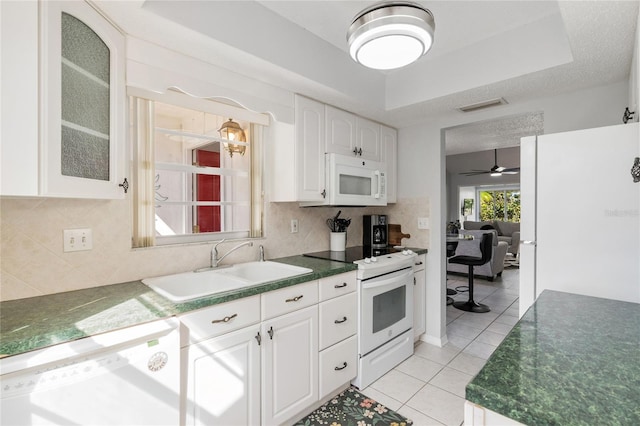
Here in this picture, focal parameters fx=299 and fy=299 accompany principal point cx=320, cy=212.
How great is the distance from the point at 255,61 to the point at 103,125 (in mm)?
874

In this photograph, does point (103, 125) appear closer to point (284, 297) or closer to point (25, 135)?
point (25, 135)

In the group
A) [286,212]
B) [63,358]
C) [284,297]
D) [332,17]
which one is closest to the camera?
[63,358]

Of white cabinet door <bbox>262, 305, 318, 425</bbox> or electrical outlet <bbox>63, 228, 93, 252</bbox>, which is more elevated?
electrical outlet <bbox>63, 228, 93, 252</bbox>

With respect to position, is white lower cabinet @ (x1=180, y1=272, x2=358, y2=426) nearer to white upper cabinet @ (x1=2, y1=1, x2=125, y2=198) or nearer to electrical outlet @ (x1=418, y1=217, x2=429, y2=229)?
white upper cabinet @ (x1=2, y1=1, x2=125, y2=198)

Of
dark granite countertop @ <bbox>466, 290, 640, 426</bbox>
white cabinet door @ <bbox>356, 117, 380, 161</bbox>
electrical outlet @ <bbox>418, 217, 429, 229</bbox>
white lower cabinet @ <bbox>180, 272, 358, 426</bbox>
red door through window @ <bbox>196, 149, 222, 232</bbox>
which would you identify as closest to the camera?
dark granite countertop @ <bbox>466, 290, 640, 426</bbox>

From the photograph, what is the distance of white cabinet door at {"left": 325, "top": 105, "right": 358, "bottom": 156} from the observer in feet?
8.04

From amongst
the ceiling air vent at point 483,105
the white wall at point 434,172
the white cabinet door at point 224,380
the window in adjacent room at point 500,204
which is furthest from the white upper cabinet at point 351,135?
the window in adjacent room at point 500,204

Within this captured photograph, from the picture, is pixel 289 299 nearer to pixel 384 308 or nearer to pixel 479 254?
pixel 384 308

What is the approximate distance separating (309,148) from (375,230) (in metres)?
1.20

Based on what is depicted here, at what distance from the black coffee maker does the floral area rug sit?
1.40 m

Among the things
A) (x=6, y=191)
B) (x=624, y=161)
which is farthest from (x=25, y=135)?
(x=624, y=161)

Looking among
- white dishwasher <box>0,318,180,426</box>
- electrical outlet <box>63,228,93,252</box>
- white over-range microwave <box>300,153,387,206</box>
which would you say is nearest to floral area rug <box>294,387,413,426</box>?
white dishwasher <box>0,318,180,426</box>

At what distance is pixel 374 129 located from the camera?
2.91 metres

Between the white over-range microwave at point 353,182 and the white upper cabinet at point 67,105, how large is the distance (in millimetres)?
1405
